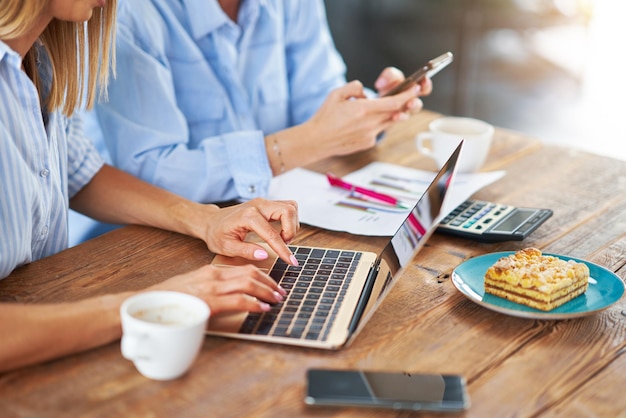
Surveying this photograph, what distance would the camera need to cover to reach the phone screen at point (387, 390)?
2.65 ft

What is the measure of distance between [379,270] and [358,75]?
3104 mm

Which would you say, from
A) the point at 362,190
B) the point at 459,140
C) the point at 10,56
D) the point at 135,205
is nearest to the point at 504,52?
the point at 459,140

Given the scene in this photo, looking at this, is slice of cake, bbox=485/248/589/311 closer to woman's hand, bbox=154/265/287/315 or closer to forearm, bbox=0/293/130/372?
woman's hand, bbox=154/265/287/315

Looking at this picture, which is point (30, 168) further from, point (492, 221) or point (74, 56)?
point (492, 221)

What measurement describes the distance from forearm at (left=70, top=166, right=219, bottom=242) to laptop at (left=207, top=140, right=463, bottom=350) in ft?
0.42

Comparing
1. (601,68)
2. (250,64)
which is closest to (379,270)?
(250,64)

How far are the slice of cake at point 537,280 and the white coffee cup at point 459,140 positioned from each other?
1.53 ft

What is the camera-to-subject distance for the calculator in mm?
1243

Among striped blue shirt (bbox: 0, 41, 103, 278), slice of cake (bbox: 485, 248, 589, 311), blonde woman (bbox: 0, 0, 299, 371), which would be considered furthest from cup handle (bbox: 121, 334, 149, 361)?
slice of cake (bbox: 485, 248, 589, 311)

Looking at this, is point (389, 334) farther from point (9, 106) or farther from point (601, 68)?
point (601, 68)

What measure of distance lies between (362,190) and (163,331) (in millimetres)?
701

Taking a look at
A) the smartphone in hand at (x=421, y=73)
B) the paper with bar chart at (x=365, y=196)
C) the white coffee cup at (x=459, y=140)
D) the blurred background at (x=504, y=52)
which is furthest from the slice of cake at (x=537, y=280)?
the blurred background at (x=504, y=52)

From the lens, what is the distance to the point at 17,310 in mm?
887

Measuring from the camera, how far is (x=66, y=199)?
1.35 metres
